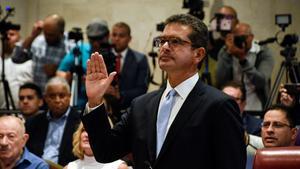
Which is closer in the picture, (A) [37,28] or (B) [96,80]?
(B) [96,80]

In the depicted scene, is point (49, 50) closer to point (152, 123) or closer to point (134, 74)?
point (134, 74)

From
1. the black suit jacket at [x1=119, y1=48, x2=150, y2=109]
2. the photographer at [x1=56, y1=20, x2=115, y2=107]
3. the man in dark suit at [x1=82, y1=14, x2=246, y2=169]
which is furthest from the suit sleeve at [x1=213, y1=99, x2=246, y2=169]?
the black suit jacket at [x1=119, y1=48, x2=150, y2=109]

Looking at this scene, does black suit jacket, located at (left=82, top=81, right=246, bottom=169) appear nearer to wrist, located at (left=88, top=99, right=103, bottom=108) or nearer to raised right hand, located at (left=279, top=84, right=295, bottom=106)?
wrist, located at (left=88, top=99, right=103, bottom=108)

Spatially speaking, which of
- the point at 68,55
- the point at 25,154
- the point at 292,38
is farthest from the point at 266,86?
the point at 25,154

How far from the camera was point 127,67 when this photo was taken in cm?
576

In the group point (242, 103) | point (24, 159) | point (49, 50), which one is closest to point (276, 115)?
point (242, 103)

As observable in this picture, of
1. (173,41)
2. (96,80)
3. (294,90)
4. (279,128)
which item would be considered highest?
(173,41)

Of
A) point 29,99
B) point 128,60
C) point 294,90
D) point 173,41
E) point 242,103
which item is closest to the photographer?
point 173,41

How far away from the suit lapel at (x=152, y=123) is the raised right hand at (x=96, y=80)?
20cm

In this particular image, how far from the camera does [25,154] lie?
160 inches

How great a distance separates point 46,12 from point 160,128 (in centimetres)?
568

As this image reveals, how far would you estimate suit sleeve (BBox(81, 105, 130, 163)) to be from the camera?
238 centimetres

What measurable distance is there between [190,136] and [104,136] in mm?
348

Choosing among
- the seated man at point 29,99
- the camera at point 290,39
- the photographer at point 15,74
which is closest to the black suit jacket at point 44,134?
the seated man at point 29,99
